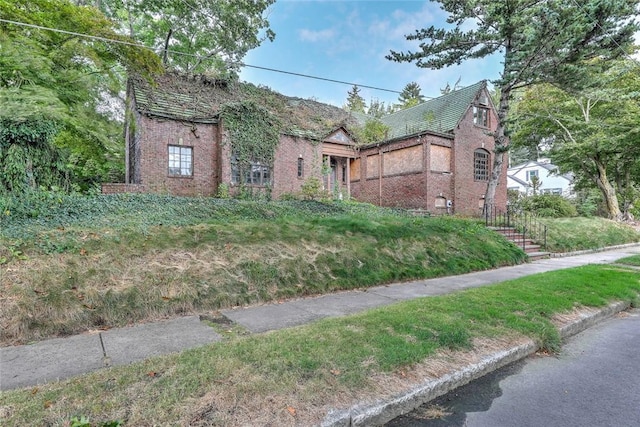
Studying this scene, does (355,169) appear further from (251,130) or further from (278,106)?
(251,130)

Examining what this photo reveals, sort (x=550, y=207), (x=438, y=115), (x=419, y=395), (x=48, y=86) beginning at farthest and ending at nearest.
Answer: (x=550, y=207) < (x=438, y=115) < (x=48, y=86) < (x=419, y=395)

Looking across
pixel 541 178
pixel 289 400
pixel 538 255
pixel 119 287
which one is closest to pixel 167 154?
pixel 119 287

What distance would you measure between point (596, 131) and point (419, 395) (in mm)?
23840

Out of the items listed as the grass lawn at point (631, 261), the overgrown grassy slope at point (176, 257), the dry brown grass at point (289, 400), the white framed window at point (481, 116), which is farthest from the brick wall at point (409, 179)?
the dry brown grass at point (289, 400)

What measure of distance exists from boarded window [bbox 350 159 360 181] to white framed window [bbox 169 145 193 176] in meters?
12.4

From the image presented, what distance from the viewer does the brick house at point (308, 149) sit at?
14.2m

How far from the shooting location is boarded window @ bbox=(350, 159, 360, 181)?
938 inches

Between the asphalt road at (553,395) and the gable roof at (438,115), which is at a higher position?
the gable roof at (438,115)

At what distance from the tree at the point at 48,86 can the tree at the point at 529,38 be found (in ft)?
38.2

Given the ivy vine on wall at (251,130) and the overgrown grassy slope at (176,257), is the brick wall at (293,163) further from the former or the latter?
the overgrown grassy slope at (176,257)

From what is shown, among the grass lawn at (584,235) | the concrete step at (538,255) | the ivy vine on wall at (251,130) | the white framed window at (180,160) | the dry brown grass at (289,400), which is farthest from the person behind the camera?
the ivy vine on wall at (251,130)

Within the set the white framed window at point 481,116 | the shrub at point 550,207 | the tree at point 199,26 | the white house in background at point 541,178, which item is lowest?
the shrub at point 550,207

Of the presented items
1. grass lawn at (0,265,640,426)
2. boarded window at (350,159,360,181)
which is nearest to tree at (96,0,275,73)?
boarded window at (350,159,360,181)

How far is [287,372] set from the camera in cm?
288
